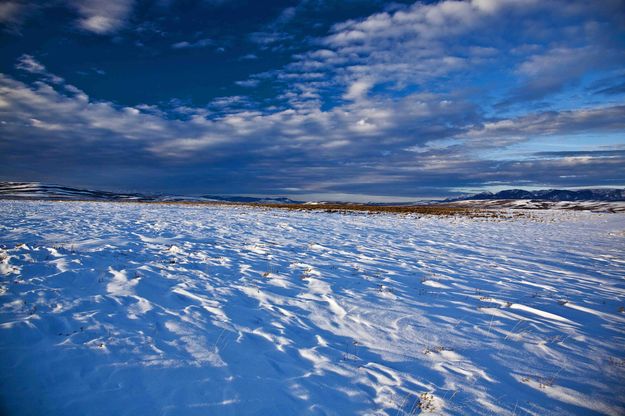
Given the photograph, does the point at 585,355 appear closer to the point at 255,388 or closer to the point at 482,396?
the point at 482,396

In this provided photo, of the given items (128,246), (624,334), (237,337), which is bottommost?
(624,334)

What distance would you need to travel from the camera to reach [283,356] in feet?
17.6

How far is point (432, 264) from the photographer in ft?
39.2

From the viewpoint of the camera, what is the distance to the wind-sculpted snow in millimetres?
4340

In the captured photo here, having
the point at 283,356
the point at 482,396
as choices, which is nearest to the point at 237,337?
the point at 283,356

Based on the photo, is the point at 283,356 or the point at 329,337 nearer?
the point at 283,356

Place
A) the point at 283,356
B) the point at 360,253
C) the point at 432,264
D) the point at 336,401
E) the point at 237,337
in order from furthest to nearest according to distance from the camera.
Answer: the point at 360,253 → the point at 432,264 → the point at 237,337 → the point at 283,356 → the point at 336,401

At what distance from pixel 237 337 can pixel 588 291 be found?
981 centimetres

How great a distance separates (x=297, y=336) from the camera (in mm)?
6055

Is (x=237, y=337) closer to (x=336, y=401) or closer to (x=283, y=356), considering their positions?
(x=283, y=356)

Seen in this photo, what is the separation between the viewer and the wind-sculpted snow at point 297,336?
434cm

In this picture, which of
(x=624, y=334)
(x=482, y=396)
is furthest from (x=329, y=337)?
(x=624, y=334)

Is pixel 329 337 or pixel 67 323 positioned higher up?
pixel 67 323

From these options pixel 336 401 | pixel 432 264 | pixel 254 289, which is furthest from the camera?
pixel 432 264
